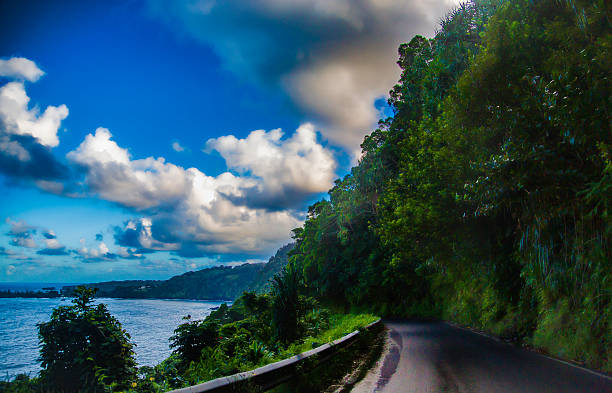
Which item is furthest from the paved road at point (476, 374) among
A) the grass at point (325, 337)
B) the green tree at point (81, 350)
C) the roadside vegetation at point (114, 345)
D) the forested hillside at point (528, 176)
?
the green tree at point (81, 350)

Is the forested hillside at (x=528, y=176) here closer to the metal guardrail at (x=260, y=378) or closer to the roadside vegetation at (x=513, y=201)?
the roadside vegetation at (x=513, y=201)

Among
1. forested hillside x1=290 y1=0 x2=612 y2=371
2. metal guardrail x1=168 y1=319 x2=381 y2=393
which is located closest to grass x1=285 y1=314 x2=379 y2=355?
metal guardrail x1=168 y1=319 x2=381 y2=393

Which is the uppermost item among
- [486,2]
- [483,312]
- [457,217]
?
[486,2]

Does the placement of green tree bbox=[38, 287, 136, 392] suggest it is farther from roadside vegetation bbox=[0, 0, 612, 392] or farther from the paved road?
the paved road

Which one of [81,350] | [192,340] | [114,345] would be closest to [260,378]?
[192,340]

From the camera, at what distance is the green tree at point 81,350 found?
9773 mm

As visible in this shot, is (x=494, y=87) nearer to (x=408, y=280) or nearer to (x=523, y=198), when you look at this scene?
(x=523, y=198)

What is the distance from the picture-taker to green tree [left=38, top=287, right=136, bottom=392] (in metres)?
9.77

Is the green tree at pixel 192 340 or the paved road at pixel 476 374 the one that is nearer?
the paved road at pixel 476 374

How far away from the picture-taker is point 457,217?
1422 cm

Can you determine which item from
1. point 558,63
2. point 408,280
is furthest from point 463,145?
point 408,280

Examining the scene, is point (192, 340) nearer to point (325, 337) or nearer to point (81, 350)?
point (81, 350)

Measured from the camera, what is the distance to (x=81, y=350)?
998 cm

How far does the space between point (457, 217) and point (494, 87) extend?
5.63m
